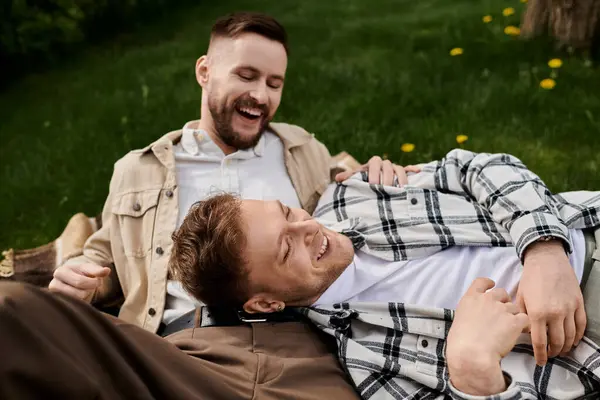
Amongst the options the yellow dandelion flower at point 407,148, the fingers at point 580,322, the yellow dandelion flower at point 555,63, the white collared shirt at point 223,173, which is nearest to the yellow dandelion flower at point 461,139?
the yellow dandelion flower at point 407,148

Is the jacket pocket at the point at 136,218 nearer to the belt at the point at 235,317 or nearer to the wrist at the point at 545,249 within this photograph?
the belt at the point at 235,317

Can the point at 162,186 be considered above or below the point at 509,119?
below

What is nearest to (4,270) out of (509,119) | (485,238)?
(485,238)

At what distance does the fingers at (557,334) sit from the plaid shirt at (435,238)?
0.36 ft

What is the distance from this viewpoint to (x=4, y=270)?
143 inches

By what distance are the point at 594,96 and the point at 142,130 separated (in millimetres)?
3416

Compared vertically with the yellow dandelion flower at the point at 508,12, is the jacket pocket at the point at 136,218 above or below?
below

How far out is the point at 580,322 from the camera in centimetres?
228

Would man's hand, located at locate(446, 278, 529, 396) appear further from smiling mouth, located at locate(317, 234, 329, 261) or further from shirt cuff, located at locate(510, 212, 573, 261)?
smiling mouth, located at locate(317, 234, 329, 261)

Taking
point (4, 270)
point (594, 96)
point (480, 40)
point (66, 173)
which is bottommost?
point (4, 270)

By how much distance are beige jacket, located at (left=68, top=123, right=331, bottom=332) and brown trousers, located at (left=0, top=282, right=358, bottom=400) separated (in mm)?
628

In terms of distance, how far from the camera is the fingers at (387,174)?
3.11m

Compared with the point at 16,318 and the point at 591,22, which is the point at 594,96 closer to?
the point at 591,22

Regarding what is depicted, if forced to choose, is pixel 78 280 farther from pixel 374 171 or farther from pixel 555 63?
pixel 555 63
